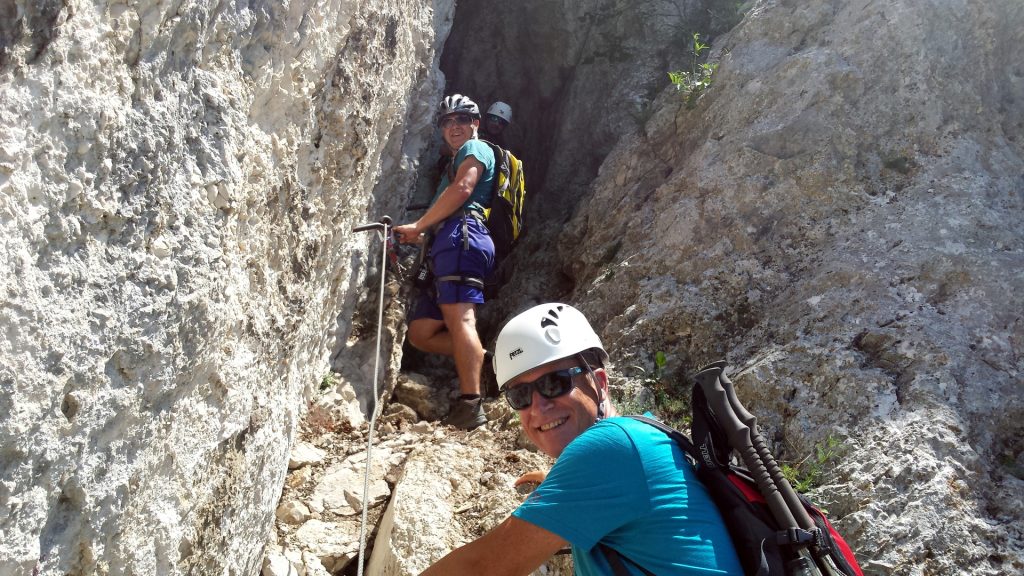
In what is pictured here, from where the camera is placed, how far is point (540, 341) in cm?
290

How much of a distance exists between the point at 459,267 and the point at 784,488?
3.68 meters

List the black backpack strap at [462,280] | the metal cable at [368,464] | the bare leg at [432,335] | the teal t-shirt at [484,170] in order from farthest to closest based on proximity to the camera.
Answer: the teal t-shirt at [484,170] → the bare leg at [432,335] → the black backpack strap at [462,280] → the metal cable at [368,464]

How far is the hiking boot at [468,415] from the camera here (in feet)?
17.5

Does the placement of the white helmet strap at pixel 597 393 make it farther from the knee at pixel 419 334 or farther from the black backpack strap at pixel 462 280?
the knee at pixel 419 334

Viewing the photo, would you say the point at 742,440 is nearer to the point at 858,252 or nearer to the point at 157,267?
the point at 157,267

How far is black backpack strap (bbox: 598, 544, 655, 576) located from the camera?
2215 mm

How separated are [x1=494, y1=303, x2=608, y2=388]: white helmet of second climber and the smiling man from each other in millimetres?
2458

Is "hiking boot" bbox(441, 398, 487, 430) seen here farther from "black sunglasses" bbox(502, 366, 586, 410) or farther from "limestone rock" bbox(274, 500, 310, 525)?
"black sunglasses" bbox(502, 366, 586, 410)

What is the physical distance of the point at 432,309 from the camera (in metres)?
5.88

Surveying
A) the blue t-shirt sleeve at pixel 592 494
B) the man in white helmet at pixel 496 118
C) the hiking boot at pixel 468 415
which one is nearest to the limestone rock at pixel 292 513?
the hiking boot at pixel 468 415

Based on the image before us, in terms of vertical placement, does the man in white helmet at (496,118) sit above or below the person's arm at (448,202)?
A: above

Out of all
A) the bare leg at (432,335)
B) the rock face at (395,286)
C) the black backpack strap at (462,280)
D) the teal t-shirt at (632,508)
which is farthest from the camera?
the bare leg at (432,335)

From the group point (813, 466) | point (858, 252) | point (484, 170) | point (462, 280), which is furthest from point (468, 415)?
point (858, 252)

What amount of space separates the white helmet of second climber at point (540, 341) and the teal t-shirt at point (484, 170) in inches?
120
